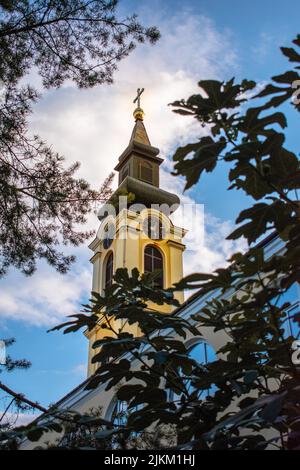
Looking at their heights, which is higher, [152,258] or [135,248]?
[135,248]

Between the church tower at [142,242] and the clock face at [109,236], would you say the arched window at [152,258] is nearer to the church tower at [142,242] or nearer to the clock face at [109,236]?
the church tower at [142,242]

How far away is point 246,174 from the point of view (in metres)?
2.48

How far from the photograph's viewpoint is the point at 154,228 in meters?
24.1

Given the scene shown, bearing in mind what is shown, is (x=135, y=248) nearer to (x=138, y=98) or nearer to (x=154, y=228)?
(x=154, y=228)

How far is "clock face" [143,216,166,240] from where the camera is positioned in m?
23.4

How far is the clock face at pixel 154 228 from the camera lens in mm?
23406

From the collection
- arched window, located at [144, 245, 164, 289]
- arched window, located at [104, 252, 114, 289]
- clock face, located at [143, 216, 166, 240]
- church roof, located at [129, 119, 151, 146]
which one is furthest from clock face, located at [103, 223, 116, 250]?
church roof, located at [129, 119, 151, 146]

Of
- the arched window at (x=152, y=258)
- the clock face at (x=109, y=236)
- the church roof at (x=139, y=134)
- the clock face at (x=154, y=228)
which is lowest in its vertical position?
the arched window at (x=152, y=258)

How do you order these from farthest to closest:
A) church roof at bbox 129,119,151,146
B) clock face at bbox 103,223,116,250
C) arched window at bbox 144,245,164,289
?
church roof at bbox 129,119,151,146 < arched window at bbox 144,245,164,289 < clock face at bbox 103,223,116,250

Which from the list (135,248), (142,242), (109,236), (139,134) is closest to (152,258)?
(142,242)

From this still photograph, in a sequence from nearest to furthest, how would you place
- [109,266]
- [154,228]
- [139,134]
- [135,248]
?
1. [135,248]
2. [109,266]
3. [154,228]
4. [139,134]

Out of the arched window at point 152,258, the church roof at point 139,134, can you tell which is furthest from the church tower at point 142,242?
the church roof at point 139,134

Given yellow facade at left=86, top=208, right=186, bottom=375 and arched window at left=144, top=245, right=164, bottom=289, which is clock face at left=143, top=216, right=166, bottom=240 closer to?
yellow facade at left=86, top=208, right=186, bottom=375
